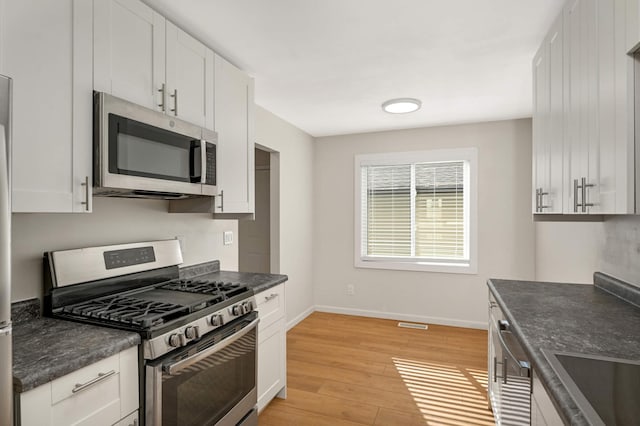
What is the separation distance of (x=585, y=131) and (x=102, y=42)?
7.02 ft

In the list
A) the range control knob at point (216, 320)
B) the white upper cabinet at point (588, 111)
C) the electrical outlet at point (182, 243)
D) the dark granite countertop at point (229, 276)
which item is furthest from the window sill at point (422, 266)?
the range control knob at point (216, 320)

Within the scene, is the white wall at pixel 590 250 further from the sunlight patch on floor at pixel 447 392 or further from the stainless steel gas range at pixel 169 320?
the stainless steel gas range at pixel 169 320

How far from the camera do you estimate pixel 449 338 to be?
12.5ft

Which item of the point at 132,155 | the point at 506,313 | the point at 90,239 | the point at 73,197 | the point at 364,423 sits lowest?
the point at 364,423

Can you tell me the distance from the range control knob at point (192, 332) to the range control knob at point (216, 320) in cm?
11

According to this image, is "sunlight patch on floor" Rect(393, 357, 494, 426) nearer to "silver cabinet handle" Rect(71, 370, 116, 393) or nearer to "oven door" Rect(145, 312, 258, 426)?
"oven door" Rect(145, 312, 258, 426)

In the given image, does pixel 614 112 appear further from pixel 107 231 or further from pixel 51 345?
pixel 107 231

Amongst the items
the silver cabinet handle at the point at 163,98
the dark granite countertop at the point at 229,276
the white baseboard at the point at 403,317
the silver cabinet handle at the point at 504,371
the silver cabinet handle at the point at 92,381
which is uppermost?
the silver cabinet handle at the point at 163,98

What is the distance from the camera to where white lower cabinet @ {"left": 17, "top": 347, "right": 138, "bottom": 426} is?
1.06m

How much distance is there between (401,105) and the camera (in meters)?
3.35

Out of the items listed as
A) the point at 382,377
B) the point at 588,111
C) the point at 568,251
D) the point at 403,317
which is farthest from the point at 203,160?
the point at 403,317

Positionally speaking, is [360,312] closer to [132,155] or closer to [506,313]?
[506,313]

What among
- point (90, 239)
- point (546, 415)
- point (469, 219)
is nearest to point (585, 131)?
point (546, 415)

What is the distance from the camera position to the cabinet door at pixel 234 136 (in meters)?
2.35
